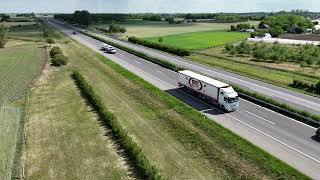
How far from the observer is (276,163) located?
30078 millimetres

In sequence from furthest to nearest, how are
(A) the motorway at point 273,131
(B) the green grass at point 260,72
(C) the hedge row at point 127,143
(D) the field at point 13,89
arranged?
(B) the green grass at point 260,72
(D) the field at point 13,89
(A) the motorway at point 273,131
(C) the hedge row at point 127,143

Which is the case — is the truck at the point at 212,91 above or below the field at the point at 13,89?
above

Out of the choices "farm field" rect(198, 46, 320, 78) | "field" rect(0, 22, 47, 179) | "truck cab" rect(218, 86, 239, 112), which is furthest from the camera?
"farm field" rect(198, 46, 320, 78)

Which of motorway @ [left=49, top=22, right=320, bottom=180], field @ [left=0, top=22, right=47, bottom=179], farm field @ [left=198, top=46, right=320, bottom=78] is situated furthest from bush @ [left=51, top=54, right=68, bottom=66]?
farm field @ [left=198, top=46, right=320, bottom=78]

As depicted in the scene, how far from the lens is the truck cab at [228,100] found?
43.5 meters

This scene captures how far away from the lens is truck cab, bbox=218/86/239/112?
43.5 meters

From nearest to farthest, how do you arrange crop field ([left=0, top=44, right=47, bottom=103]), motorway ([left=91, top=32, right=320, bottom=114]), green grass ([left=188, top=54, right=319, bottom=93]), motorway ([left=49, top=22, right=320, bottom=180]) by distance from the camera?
motorway ([left=49, top=22, right=320, bottom=180]) < motorway ([left=91, top=32, right=320, bottom=114]) < crop field ([left=0, top=44, right=47, bottom=103]) < green grass ([left=188, top=54, right=319, bottom=93])

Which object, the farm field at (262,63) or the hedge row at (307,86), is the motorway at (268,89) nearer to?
the hedge row at (307,86)

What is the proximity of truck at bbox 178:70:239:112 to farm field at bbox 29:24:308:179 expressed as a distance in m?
3.60

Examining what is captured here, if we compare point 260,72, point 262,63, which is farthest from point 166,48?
point 260,72

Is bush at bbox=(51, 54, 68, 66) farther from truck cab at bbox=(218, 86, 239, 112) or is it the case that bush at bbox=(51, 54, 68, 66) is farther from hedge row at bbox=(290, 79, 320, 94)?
hedge row at bbox=(290, 79, 320, 94)

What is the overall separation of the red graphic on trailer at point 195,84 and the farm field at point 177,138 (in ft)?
12.3

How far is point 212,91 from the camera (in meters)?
45.8

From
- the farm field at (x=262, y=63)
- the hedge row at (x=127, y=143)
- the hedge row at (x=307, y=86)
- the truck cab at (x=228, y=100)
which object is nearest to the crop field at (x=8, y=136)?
the hedge row at (x=127, y=143)
